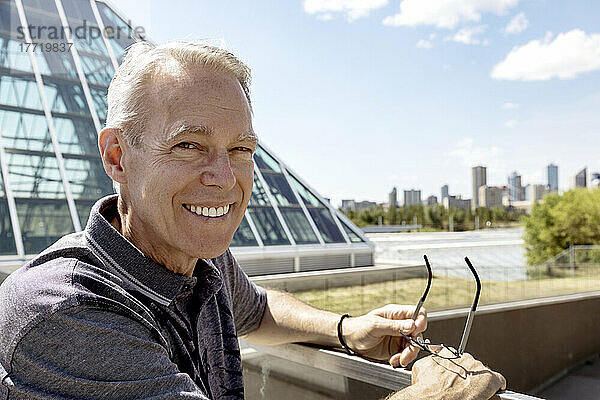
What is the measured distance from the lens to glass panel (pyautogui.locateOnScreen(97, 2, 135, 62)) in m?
11.1

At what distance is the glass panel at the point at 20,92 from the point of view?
27.7ft

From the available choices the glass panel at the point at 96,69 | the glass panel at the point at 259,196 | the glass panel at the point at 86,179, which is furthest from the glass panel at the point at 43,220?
the glass panel at the point at 259,196

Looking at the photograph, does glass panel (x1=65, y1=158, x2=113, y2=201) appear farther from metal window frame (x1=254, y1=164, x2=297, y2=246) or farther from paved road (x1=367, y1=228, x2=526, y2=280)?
paved road (x1=367, y1=228, x2=526, y2=280)

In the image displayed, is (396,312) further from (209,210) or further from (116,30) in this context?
(116,30)

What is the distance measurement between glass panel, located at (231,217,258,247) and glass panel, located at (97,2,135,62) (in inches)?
165

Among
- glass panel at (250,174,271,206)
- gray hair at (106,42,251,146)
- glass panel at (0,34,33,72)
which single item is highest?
glass panel at (0,34,33,72)

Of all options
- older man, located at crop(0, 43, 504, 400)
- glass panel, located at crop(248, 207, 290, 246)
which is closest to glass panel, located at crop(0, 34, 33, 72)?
glass panel, located at crop(248, 207, 290, 246)

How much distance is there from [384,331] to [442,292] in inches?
256

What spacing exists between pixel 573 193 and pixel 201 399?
36.9m

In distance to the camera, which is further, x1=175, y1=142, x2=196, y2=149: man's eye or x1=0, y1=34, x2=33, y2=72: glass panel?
x1=0, y1=34, x2=33, y2=72: glass panel

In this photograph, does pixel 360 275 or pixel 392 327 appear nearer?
pixel 392 327

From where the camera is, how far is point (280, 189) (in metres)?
11.4

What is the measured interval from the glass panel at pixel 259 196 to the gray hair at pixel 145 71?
9.17 metres

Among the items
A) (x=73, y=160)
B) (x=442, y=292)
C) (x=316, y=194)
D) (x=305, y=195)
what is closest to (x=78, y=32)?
(x=73, y=160)
